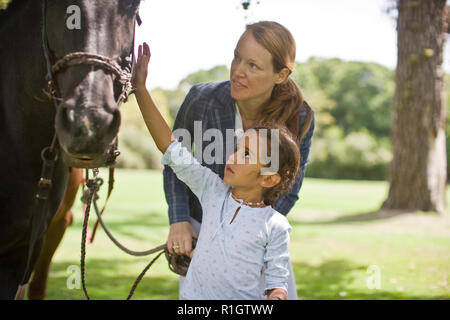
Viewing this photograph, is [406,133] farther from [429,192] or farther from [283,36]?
[283,36]

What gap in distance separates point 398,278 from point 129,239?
4.75m

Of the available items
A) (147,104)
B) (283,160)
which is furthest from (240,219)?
(147,104)

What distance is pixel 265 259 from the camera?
2076mm

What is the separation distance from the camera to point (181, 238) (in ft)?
7.73

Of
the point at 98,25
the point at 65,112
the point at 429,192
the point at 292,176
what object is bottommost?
the point at 429,192

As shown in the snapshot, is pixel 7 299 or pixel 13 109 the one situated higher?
pixel 13 109

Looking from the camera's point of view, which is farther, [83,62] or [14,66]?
[14,66]

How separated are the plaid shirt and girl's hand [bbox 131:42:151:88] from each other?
20.2 inches

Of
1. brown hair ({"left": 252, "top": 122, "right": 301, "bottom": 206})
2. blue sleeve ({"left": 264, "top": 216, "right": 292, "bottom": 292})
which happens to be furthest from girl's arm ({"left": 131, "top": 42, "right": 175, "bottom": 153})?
blue sleeve ({"left": 264, "top": 216, "right": 292, "bottom": 292})

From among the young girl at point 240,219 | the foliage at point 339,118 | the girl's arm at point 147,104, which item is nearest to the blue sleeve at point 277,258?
the young girl at point 240,219

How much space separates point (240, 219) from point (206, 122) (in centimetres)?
78

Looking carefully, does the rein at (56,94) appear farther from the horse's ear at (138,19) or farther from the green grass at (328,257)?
the green grass at (328,257)

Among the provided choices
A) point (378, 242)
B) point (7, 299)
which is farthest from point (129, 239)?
point (7, 299)

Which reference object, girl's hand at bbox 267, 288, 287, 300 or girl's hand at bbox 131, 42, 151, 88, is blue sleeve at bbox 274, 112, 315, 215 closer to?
girl's hand at bbox 267, 288, 287, 300
